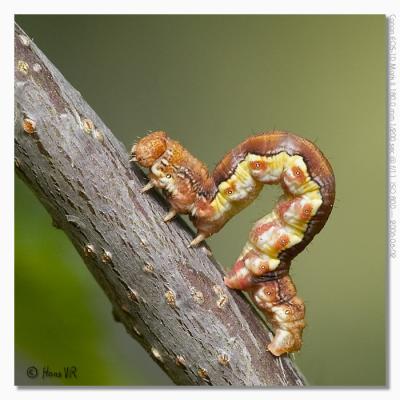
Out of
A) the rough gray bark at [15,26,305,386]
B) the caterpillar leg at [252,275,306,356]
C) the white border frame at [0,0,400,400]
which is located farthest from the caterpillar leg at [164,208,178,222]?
the white border frame at [0,0,400,400]

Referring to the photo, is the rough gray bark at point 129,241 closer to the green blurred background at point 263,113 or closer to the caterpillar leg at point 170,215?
the caterpillar leg at point 170,215

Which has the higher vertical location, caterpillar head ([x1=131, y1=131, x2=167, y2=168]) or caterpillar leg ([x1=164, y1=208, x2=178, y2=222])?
caterpillar head ([x1=131, y1=131, x2=167, y2=168])

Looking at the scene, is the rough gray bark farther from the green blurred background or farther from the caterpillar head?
the green blurred background

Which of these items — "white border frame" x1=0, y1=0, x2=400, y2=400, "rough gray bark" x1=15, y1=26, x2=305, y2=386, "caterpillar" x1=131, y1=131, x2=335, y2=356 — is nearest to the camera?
"rough gray bark" x1=15, y1=26, x2=305, y2=386

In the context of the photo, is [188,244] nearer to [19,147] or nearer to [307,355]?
[19,147]

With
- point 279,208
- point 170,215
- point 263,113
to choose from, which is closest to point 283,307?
point 279,208
